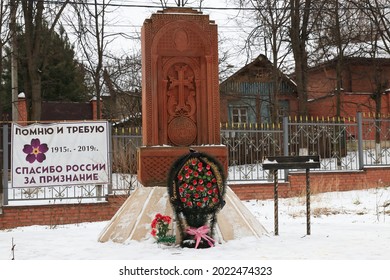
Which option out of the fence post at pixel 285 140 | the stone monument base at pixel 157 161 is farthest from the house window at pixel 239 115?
the stone monument base at pixel 157 161

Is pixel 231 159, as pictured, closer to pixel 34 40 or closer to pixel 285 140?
pixel 285 140

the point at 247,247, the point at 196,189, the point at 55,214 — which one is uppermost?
the point at 196,189

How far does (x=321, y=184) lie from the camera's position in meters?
13.4

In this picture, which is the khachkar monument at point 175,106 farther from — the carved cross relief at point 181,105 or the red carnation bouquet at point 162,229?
the red carnation bouquet at point 162,229

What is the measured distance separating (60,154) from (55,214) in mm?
1472

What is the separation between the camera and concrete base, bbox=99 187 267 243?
639 cm

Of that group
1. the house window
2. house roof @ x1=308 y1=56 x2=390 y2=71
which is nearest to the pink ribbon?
house roof @ x1=308 y1=56 x2=390 y2=71

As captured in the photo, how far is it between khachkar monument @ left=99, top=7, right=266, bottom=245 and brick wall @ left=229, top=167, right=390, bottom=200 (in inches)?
231

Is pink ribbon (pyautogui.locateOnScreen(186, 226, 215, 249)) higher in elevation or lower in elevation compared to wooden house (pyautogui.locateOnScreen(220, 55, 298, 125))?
lower

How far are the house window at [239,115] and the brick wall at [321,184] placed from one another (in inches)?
541

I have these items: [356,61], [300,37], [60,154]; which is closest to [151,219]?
[60,154]

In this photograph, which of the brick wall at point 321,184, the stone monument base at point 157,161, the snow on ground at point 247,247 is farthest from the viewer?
the brick wall at point 321,184

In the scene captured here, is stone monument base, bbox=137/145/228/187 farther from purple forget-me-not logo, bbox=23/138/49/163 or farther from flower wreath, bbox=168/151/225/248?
purple forget-me-not logo, bbox=23/138/49/163

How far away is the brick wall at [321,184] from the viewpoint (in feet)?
42.3
